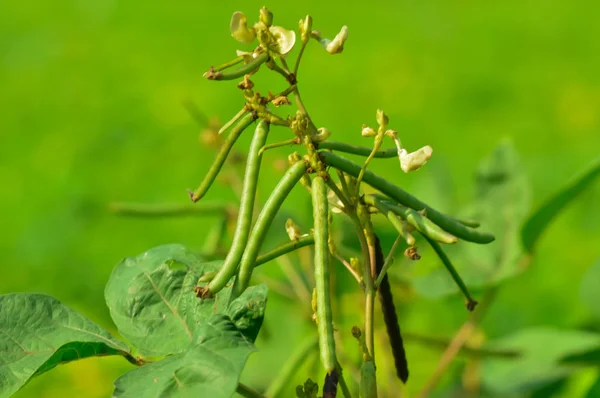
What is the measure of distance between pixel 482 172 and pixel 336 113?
2485mm

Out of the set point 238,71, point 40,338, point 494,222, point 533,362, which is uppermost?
point 238,71

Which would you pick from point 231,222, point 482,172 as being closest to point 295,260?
point 231,222

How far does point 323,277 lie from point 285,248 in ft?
0.24

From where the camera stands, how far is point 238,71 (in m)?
0.65

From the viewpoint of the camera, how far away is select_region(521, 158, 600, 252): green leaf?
3.89 ft

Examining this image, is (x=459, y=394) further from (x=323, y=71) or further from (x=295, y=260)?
(x=323, y=71)

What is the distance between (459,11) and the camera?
16.3 feet

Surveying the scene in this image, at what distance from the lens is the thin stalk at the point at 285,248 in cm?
70

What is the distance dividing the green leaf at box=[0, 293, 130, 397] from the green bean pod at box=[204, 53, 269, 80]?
0.24 metres

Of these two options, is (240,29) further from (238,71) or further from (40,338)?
(40,338)

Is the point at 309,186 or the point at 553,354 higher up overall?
the point at 309,186

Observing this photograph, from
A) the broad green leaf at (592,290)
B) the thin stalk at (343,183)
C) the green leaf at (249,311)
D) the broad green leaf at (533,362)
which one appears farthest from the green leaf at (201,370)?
the broad green leaf at (592,290)

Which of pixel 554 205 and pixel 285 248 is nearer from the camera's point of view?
pixel 285 248

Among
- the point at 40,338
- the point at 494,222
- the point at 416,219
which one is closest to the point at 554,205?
the point at 494,222
